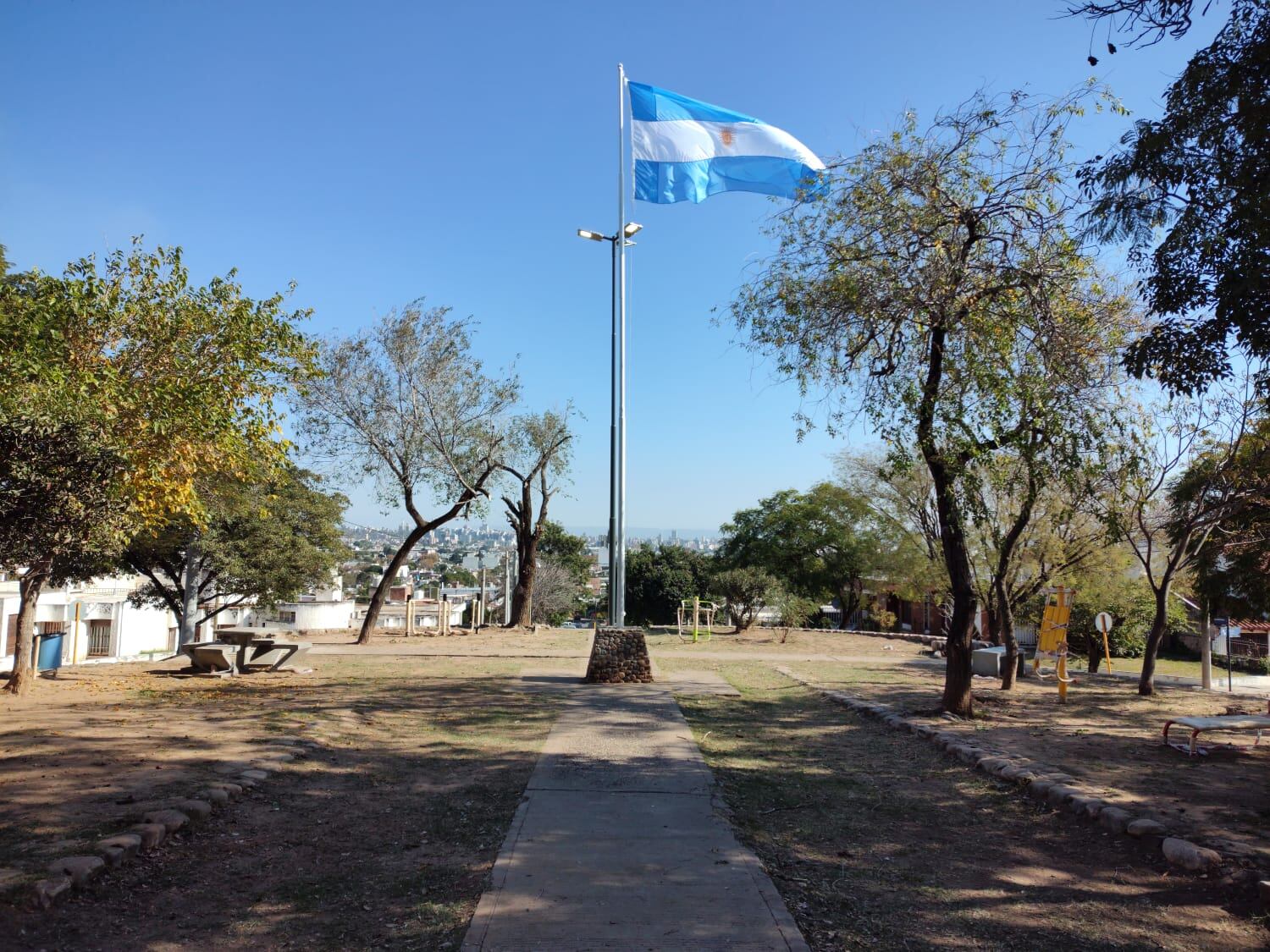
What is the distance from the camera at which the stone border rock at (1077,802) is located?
5.30 metres

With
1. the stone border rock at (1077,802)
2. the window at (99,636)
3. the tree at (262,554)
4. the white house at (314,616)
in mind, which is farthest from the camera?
the white house at (314,616)

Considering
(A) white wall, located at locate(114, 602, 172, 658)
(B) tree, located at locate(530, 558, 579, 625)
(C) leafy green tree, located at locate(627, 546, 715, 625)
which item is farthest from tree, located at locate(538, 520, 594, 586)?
(A) white wall, located at locate(114, 602, 172, 658)

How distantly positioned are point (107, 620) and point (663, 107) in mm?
33402

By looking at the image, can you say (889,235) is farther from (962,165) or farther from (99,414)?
(99,414)

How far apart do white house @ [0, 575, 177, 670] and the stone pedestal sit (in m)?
23.9

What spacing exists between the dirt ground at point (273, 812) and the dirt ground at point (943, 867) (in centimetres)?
199

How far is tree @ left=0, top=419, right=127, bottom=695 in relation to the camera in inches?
275

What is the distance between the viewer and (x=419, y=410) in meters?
21.4

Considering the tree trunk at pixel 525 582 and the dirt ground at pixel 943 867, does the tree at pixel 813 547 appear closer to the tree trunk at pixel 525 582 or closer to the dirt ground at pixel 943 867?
the tree trunk at pixel 525 582

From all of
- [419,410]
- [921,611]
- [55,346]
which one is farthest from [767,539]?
[55,346]

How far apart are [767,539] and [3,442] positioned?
38.2m

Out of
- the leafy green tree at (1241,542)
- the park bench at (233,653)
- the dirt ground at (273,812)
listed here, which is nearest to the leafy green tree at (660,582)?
the leafy green tree at (1241,542)

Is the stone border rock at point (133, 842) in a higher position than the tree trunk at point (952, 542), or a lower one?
lower

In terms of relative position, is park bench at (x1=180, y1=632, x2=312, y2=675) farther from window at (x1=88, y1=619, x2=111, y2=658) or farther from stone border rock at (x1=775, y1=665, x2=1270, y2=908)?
window at (x1=88, y1=619, x2=111, y2=658)
